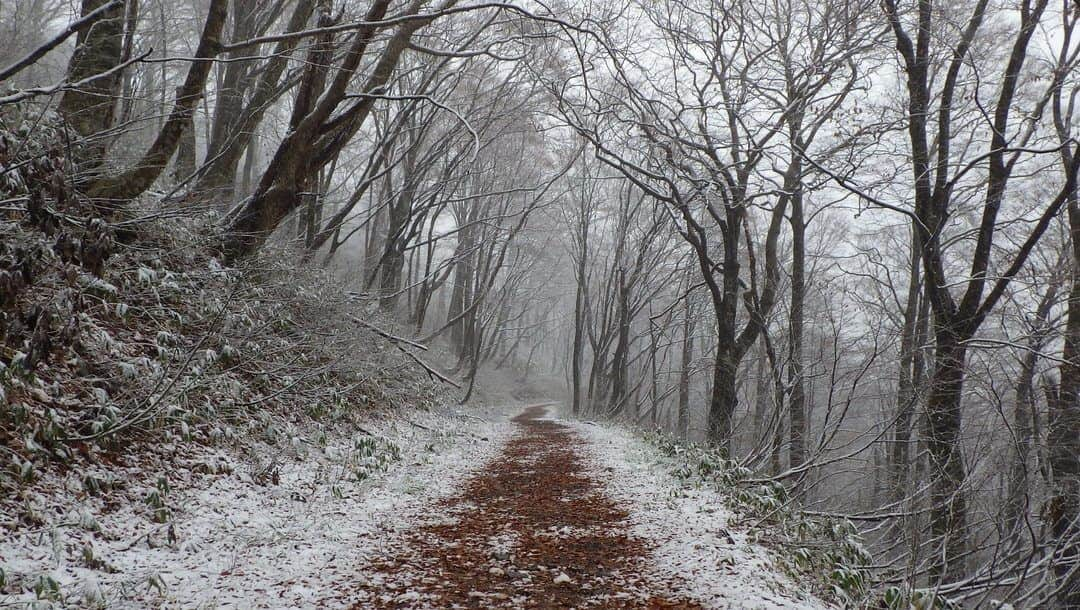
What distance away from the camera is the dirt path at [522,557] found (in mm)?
3666

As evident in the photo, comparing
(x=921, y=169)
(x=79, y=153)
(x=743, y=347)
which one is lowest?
(x=743, y=347)

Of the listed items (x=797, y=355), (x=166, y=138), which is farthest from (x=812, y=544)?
(x=166, y=138)

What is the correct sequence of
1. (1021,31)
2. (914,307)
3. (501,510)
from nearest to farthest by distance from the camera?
(501,510) < (1021,31) < (914,307)

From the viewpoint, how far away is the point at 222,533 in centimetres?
425

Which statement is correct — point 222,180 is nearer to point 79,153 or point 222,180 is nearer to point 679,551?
point 79,153

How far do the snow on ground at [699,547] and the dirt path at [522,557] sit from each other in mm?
194

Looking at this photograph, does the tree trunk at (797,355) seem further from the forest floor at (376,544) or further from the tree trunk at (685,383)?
the tree trunk at (685,383)

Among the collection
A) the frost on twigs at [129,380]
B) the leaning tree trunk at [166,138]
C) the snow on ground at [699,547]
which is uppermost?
the leaning tree trunk at [166,138]

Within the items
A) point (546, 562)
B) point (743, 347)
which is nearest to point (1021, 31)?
point (743, 347)

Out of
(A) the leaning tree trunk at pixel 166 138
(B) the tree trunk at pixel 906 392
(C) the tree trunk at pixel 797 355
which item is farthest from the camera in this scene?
(C) the tree trunk at pixel 797 355

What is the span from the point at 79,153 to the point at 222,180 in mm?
3506

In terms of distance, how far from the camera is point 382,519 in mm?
5273

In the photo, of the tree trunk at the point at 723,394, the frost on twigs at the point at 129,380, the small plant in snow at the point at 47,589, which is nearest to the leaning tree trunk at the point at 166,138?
the frost on twigs at the point at 129,380

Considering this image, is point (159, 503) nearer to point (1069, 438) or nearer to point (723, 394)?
Result: point (723, 394)
